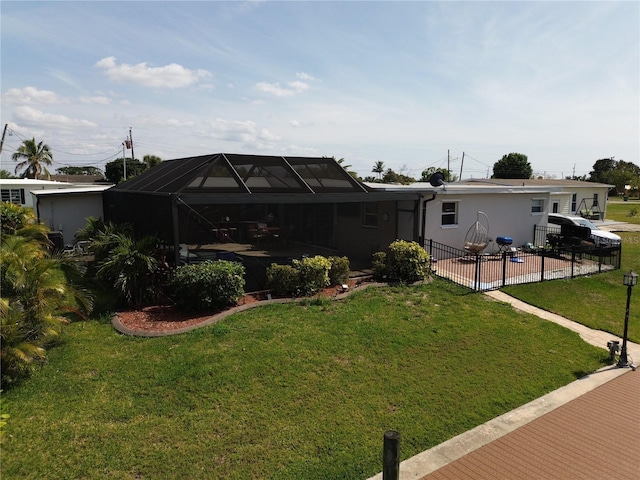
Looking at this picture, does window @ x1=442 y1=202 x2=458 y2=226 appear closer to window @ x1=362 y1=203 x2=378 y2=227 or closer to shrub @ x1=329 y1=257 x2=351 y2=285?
window @ x1=362 y1=203 x2=378 y2=227

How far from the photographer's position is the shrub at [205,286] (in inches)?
320

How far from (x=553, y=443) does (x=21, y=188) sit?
27.2 metres

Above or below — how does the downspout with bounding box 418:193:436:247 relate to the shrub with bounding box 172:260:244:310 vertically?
above

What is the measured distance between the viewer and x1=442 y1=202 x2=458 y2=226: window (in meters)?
15.0

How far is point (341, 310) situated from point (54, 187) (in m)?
22.3

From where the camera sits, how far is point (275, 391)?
18.3 feet

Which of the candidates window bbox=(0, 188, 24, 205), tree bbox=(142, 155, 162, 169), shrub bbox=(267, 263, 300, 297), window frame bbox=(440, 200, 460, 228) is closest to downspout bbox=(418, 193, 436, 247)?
window frame bbox=(440, 200, 460, 228)

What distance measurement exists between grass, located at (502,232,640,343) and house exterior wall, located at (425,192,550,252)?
4.00m

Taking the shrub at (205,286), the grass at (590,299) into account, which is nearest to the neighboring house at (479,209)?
the grass at (590,299)

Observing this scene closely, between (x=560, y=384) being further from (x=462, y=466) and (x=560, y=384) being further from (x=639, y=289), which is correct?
(x=639, y=289)

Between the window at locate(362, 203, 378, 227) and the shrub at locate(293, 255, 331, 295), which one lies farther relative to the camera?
the window at locate(362, 203, 378, 227)

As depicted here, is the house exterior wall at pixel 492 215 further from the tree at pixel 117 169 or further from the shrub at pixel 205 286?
the tree at pixel 117 169

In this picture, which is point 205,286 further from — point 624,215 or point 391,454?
point 624,215

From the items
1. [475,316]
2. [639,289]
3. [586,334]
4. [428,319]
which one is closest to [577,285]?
[639,289]
